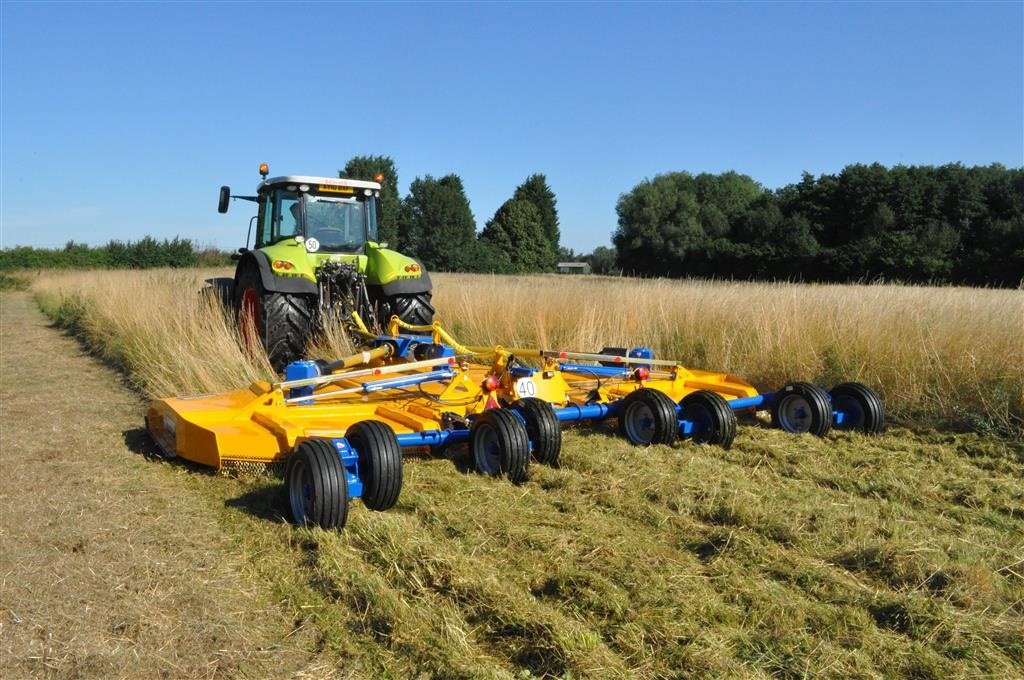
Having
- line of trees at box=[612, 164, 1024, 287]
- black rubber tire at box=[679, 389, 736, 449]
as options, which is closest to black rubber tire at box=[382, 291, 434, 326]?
black rubber tire at box=[679, 389, 736, 449]

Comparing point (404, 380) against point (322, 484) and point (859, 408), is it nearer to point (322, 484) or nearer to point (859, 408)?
point (322, 484)

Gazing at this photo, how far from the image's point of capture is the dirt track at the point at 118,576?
2.62 meters

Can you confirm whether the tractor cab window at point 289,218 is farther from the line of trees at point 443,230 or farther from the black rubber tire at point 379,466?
the line of trees at point 443,230

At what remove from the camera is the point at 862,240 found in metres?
30.8

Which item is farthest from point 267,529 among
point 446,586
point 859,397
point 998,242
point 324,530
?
point 998,242

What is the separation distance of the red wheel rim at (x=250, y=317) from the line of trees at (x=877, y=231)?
71.7ft

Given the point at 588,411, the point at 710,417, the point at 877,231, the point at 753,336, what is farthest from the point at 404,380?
the point at 877,231

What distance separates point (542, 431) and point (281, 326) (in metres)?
4.27

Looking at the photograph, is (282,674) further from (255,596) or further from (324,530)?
(324,530)

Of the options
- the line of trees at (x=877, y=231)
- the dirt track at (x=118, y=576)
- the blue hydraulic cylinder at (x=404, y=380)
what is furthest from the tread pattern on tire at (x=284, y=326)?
the line of trees at (x=877, y=231)

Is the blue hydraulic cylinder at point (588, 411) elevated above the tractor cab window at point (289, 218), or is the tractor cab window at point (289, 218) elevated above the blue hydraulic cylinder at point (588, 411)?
the tractor cab window at point (289, 218)

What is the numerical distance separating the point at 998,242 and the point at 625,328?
2308 centimetres

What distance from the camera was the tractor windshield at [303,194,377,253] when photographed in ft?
29.7

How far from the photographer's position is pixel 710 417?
520 centimetres
